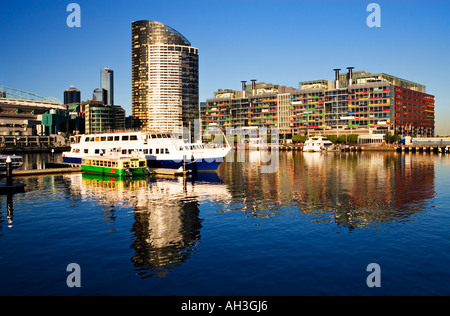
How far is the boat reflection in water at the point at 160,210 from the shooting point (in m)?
25.3

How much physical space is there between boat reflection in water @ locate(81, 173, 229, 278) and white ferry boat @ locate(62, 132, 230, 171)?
25.8 ft

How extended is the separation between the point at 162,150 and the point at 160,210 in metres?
42.7

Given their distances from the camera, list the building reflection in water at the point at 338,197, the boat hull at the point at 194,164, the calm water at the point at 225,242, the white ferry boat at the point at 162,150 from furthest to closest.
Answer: the boat hull at the point at 194,164 < the white ferry boat at the point at 162,150 < the building reflection in water at the point at 338,197 < the calm water at the point at 225,242

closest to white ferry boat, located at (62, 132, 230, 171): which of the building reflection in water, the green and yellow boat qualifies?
the green and yellow boat

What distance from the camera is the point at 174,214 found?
38.5m

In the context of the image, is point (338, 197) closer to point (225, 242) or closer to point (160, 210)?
point (160, 210)

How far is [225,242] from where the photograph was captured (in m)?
28.9

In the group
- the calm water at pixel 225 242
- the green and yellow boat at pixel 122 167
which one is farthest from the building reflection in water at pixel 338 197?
the green and yellow boat at pixel 122 167

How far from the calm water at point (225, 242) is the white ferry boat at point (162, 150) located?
27281 millimetres

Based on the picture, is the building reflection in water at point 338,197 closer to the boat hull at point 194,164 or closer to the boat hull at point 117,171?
the boat hull at point 194,164

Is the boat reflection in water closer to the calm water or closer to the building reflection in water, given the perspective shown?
the calm water

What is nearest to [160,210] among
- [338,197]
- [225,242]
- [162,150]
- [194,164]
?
[225,242]
